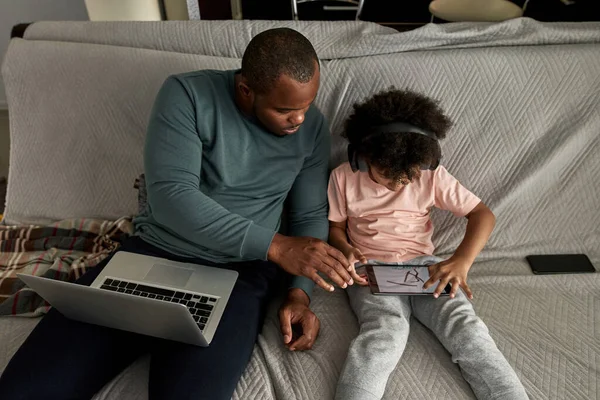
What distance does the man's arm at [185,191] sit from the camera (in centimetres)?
95

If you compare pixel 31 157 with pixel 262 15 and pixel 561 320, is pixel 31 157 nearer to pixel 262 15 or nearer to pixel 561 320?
pixel 561 320

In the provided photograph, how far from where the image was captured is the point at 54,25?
144 cm

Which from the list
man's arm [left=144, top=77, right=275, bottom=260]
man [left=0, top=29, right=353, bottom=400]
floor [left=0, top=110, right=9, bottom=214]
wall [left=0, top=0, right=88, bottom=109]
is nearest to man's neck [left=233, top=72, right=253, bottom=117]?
man [left=0, top=29, right=353, bottom=400]

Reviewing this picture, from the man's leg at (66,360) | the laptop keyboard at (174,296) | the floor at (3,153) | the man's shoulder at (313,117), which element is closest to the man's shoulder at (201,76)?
the man's shoulder at (313,117)

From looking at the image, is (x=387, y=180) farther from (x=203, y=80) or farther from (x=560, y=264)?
(x=560, y=264)

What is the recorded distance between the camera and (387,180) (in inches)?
43.0

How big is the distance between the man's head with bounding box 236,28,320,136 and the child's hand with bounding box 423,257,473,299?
1.63 ft

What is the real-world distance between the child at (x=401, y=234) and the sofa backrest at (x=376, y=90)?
0.56 feet

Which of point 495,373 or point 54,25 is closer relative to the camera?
point 495,373

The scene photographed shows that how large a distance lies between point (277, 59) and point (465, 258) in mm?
660

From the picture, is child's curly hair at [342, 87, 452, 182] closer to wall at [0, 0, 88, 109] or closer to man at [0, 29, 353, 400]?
man at [0, 29, 353, 400]

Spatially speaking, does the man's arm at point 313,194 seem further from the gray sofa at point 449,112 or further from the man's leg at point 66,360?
the man's leg at point 66,360

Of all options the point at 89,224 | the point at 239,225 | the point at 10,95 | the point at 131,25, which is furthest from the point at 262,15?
the point at 239,225

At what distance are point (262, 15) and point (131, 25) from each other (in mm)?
1878
